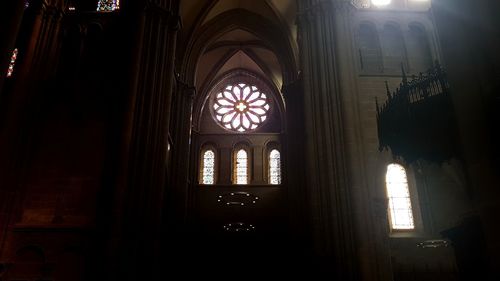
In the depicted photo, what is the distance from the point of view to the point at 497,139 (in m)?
3.67

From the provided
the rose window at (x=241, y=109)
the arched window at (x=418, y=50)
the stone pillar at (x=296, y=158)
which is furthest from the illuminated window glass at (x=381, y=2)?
the rose window at (x=241, y=109)

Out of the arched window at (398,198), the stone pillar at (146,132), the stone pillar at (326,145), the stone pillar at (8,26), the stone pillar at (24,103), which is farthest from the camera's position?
the arched window at (398,198)

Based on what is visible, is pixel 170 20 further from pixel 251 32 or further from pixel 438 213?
pixel 438 213

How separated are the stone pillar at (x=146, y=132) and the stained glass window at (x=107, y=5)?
32.2 inches

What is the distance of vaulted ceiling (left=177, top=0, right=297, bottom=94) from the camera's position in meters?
18.3

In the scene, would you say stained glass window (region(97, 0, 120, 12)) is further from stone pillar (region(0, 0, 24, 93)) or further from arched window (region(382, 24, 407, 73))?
stone pillar (region(0, 0, 24, 93))

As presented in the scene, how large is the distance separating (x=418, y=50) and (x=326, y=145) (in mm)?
5030

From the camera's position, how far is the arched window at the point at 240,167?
23.0 meters

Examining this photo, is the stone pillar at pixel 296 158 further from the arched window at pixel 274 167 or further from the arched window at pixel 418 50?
the arched window at pixel 418 50

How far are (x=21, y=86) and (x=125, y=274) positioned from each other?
19.7 feet

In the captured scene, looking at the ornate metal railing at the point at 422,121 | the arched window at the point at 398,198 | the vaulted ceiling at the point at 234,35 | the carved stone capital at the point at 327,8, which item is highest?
the vaulted ceiling at the point at 234,35

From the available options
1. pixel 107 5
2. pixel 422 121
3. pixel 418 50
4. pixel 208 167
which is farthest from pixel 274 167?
pixel 422 121

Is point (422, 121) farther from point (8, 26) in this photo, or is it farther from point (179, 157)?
point (179, 157)

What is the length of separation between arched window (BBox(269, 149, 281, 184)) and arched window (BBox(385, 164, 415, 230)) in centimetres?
1092
